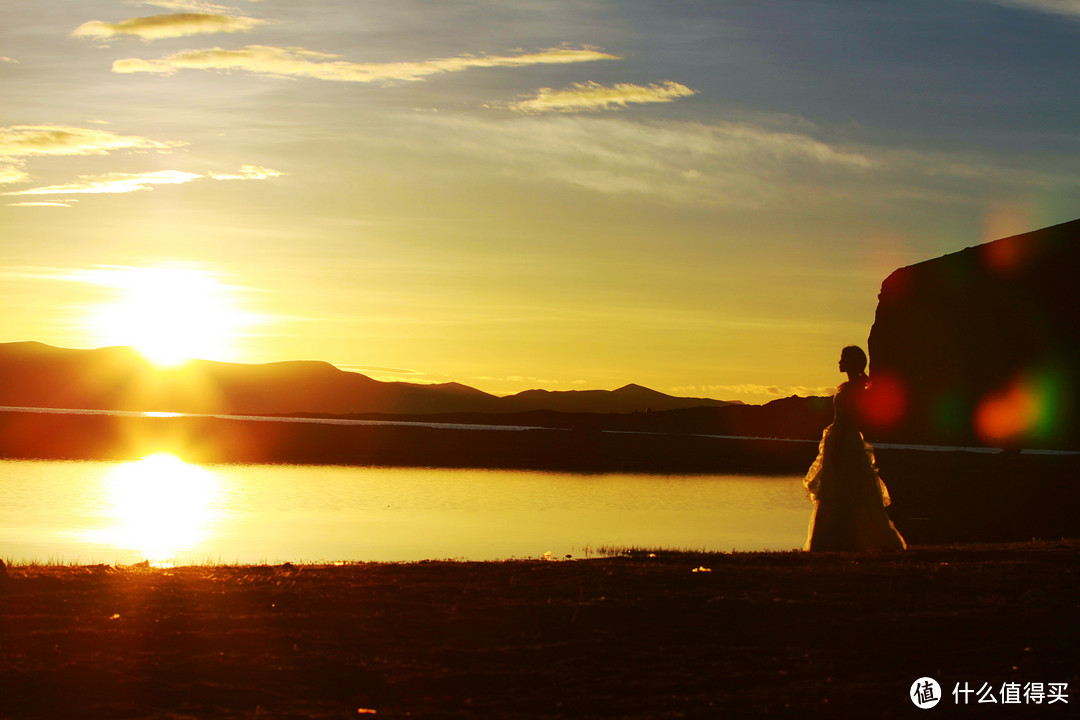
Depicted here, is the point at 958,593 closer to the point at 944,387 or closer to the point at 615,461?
the point at 615,461

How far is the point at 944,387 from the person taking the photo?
424ft

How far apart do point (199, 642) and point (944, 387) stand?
130711 millimetres

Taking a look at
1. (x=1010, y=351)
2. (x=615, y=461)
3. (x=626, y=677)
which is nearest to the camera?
(x=626, y=677)

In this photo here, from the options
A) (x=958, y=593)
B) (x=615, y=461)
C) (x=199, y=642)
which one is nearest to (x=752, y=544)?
(x=958, y=593)

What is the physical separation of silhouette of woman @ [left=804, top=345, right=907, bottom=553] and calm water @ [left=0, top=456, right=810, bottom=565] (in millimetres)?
8448

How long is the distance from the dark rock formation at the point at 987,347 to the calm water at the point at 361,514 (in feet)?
238

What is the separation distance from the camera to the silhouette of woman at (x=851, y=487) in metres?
→ 17.0

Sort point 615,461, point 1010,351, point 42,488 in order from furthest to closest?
point 1010,351 < point 615,461 < point 42,488

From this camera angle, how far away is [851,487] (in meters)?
17.1
